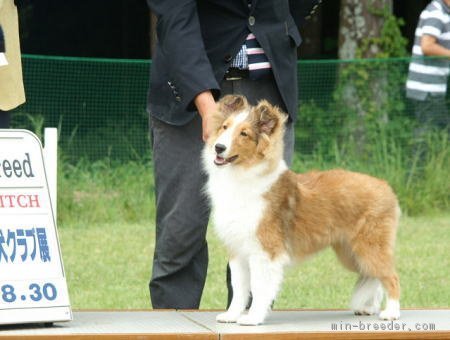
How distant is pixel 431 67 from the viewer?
10422 mm

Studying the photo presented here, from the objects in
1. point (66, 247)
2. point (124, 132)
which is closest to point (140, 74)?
point (124, 132)

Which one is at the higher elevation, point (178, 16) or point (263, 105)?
point (178, 16)

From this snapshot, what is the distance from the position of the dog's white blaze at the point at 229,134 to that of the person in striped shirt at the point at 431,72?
6523 mm

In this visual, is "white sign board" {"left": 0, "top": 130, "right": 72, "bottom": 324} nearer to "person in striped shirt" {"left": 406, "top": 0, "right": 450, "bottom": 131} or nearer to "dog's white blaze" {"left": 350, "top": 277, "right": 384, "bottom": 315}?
"dog's white blaze" {"left": 350, "top": 277, "right": 384, "bottom": 315}

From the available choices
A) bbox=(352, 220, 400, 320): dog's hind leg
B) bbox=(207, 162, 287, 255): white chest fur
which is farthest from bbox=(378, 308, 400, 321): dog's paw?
bbox=(207, 162, 287, 255): white chest fur

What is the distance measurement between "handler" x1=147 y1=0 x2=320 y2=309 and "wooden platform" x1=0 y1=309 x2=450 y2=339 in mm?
362

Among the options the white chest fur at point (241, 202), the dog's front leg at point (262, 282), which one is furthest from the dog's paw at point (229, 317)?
the white chest fur at point (241, 202)

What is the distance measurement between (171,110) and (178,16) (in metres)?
0.43

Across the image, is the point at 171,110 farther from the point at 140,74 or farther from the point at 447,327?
the point at 140,74

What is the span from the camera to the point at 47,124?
10750mm

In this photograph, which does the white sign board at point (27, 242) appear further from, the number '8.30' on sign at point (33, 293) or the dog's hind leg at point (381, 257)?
the dog's hind leg at point (381, 257)

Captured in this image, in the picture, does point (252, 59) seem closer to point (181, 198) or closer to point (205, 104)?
point (205, 104)

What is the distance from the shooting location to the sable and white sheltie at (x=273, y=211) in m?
4.16

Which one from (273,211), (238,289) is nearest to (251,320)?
(238,289)
